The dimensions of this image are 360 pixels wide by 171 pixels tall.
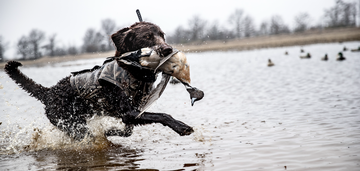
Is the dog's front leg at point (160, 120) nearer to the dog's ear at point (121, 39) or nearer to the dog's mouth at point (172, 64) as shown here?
the dog's mouth at point (172, 64)

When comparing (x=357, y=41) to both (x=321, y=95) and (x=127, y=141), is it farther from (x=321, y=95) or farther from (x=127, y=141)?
(x=127, y=141)

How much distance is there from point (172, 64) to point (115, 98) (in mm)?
982

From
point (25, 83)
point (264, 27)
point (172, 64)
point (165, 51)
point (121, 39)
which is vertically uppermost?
point (264, 27)

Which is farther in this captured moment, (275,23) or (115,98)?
(275,23)

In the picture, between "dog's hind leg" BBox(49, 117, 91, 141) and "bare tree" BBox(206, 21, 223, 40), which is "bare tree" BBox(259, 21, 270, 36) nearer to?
"bare tree" BBox(206, 21, 223, 40)

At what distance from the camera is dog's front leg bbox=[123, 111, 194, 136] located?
327 cm

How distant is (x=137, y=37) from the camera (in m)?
3.66

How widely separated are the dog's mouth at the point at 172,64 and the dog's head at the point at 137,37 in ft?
0.97

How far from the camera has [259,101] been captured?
316 inches

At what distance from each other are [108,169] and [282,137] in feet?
8.60

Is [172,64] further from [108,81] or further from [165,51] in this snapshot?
[108,81]

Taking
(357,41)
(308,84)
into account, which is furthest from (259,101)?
(357,41)

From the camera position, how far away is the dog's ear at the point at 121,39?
12.2ft

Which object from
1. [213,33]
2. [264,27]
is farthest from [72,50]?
[264,27]
